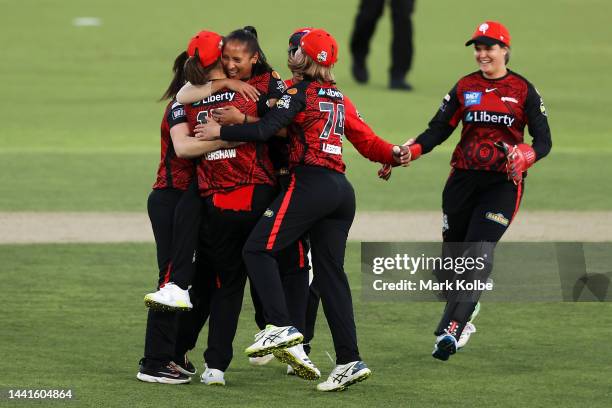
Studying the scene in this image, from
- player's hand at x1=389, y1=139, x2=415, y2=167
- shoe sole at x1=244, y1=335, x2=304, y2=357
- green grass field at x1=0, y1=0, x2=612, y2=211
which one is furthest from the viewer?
green grass field at x1=0, y1=0, x2=612, y2=211

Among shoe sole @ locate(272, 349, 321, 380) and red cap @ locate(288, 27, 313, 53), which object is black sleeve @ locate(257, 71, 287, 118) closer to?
red cap @ locate(288, 27, 313, 53)

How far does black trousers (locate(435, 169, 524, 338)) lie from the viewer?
8797 mm

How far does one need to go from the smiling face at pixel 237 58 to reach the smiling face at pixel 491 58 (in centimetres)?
171

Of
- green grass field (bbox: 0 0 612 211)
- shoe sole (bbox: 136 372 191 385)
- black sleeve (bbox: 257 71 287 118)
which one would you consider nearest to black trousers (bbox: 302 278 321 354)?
Answer: shoe sole (bbox: 136 372 191 385)

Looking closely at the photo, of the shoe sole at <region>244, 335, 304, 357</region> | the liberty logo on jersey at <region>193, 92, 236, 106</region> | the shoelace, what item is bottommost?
the shoelace

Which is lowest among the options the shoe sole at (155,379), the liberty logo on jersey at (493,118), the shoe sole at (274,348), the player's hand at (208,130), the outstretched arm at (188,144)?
the shoe sole at (155,379)

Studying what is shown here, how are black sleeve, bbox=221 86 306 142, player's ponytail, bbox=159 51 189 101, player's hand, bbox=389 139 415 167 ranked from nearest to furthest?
black sleeve, bbox=221 86 306 142
player's ponytail, bbox=159 51 189 101
player's hand, bbox=389 139 415 167

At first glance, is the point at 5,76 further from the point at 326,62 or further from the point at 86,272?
the point at 326,62

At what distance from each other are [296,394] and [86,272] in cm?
418

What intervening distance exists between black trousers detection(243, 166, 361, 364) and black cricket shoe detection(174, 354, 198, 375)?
2.61 feet

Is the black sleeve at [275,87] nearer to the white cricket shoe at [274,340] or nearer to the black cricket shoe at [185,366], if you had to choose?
the white cricket shoe at [274,340]

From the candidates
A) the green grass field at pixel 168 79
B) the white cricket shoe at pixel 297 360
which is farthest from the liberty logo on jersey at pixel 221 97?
the green grass field at pixel 168 79

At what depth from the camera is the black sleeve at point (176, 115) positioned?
26.5 feet

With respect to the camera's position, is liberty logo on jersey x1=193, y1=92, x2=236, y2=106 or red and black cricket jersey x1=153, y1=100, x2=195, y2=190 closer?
liberty logo on jersey x1=193, y1=92, x2=236, y2=106
